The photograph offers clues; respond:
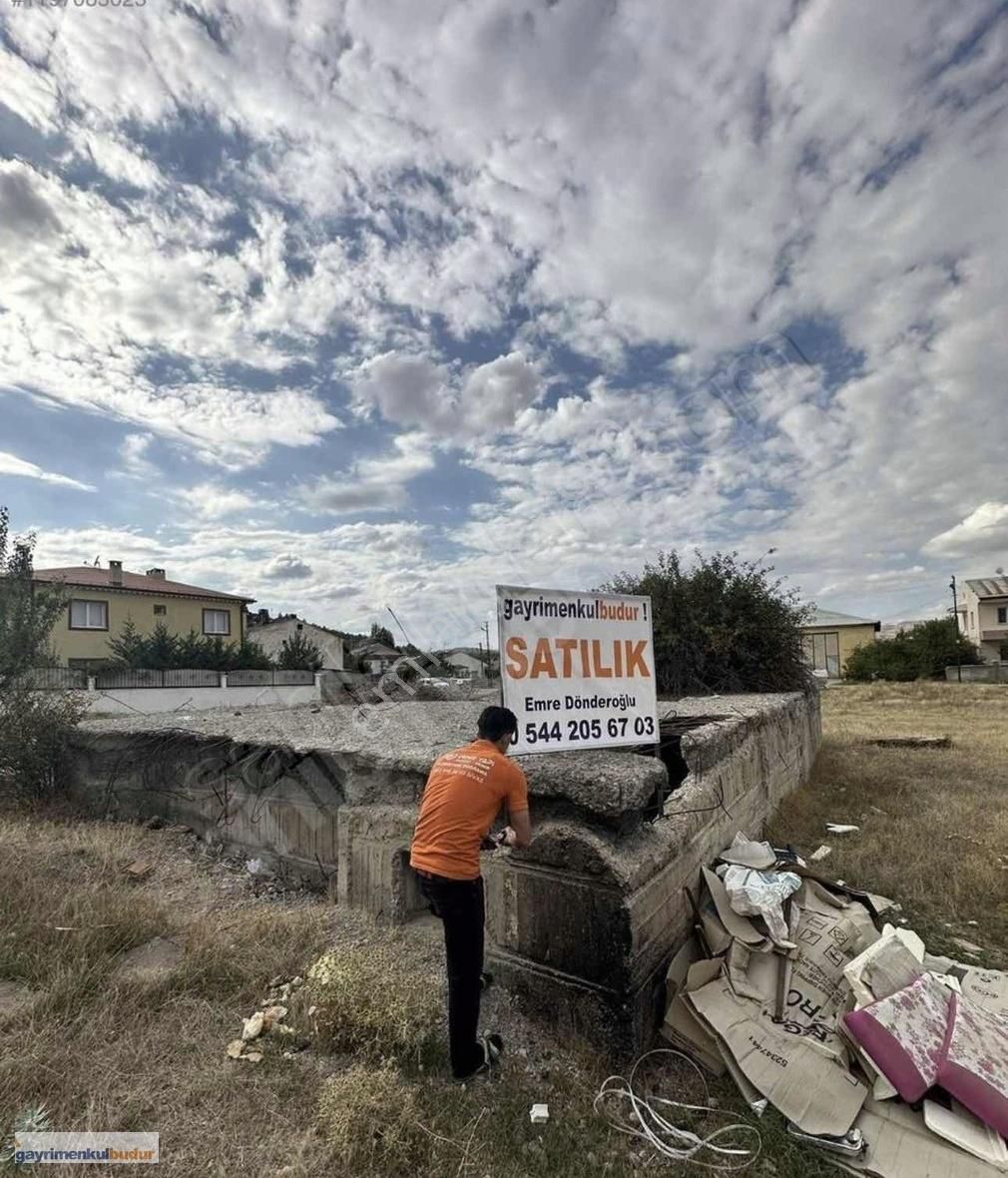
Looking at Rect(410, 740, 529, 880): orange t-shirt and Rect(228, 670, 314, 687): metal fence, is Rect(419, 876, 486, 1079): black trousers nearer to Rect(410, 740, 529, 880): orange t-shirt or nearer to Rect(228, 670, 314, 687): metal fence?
Rect(410, 740, 529, 880): orange t-shirt

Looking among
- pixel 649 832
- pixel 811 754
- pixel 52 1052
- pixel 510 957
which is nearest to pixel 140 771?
pixel 52 1052

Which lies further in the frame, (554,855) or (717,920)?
(717,920)

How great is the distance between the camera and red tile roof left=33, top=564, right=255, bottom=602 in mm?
29797

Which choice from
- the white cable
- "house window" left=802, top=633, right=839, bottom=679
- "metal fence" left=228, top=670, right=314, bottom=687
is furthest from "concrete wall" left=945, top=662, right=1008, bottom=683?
the white cable

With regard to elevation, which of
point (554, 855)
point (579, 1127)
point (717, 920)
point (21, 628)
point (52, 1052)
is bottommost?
point (579, 1127)

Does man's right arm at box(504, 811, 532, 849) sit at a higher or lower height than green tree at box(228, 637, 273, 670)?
lower

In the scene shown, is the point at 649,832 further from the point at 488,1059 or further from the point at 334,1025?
the point at 334,1025

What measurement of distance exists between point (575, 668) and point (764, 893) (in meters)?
1.54

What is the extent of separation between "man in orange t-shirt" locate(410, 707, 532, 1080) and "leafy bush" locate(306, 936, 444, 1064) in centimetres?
25

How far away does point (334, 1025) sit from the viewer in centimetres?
295

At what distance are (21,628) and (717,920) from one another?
27.0 ft

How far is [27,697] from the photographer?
7324 millimetres

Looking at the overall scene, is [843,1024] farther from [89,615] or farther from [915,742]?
[89,615]

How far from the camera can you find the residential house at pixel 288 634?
4134cm
